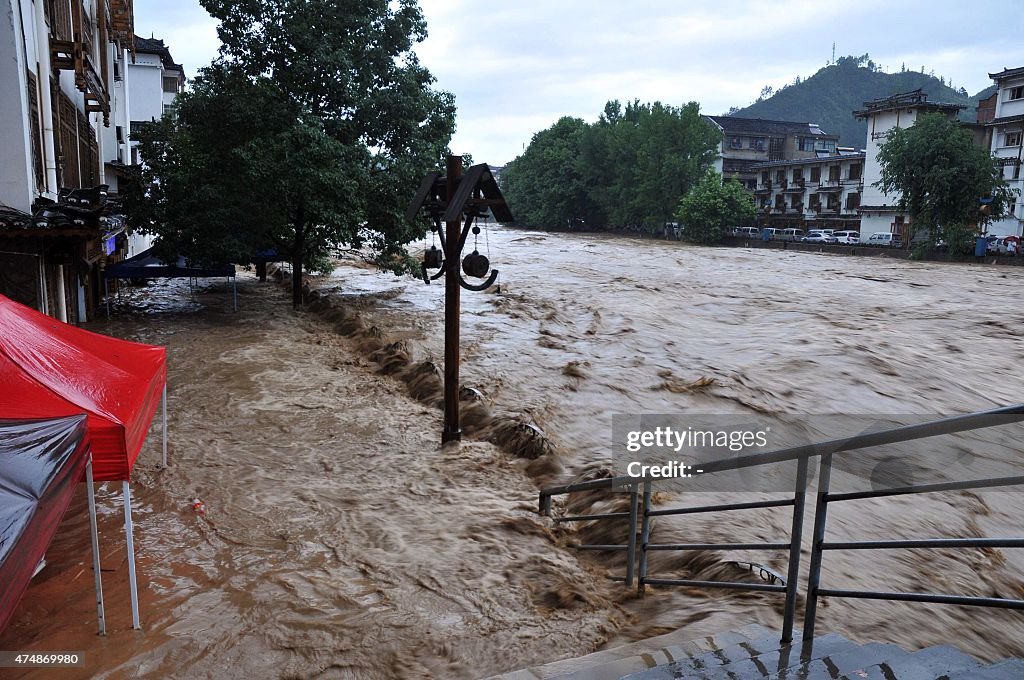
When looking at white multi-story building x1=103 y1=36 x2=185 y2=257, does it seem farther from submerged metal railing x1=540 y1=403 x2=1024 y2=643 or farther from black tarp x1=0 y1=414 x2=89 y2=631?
submerged metal railing x1=540 y1=403 x2=1024 y2=643

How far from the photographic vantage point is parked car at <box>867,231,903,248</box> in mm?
47950

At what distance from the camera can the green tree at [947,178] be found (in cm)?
4159

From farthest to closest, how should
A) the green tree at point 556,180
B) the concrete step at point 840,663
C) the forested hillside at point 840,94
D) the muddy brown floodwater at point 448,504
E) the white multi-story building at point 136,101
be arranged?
the forested hillside at point 840,94 < the green tree at point 556,180 < the white multi-story building at point 136,101 < the muddy brown floodwater at point 448,504 < the concrete step at point 840,663

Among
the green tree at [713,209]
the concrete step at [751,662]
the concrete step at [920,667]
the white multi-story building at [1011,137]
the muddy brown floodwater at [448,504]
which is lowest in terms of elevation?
the muddy brown floodwater at [448,504]

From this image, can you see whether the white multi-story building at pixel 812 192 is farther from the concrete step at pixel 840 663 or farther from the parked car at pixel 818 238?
the concrete step at pixel 840 663

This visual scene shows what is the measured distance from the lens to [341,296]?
28.5m

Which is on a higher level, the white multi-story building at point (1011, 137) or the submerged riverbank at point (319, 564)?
the white multi-story building at point (1011, 137)

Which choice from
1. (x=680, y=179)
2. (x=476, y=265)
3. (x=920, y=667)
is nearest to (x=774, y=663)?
(x=920, y=667)

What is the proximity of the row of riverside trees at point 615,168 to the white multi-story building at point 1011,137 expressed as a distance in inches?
780

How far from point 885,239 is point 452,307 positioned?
50.7 m

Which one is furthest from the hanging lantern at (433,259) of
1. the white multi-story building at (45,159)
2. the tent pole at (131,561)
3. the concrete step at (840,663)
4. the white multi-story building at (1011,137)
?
the white multi-story building at (1011,137)

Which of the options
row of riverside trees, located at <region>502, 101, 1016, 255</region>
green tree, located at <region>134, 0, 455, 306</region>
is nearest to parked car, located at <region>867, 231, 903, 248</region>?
row of riverside trees, located at <region>502, 101, 1016, 255</region>

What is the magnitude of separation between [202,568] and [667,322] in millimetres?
19168

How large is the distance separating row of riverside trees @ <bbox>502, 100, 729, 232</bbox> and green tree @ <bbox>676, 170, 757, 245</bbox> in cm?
301
